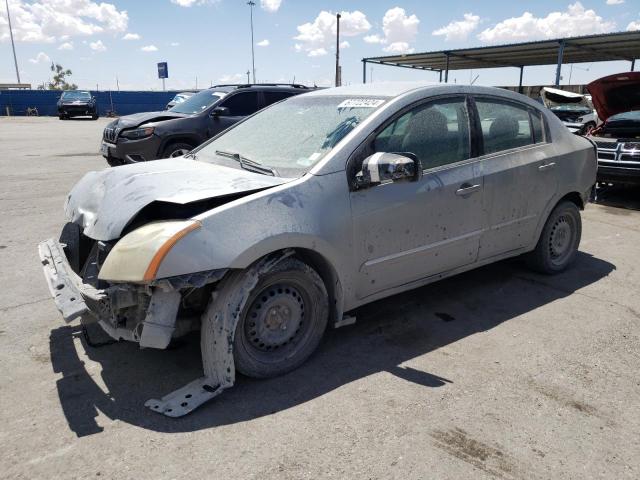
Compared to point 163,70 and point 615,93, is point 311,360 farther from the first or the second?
point 163,70

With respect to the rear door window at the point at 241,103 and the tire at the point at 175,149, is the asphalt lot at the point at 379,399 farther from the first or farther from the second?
the rear door window at the point at 241,103

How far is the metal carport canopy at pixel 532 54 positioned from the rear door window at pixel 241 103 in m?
11.6

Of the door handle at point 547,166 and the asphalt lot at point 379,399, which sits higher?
the door handle at point 547,166

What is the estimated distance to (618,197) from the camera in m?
9.09

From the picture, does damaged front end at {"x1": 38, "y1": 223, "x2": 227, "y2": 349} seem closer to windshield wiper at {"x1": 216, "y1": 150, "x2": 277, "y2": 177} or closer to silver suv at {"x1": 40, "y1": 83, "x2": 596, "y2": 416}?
silver suv at {"x1": 40, "y1": 83, "x2": 596, "y2": 416}

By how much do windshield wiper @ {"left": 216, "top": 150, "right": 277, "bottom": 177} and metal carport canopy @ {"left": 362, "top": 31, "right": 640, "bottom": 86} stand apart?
600 inches

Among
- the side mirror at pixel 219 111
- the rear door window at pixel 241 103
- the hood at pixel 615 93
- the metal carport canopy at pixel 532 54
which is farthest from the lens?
the metal carport canopy at pixel 532 54

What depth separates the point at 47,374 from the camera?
3.17m

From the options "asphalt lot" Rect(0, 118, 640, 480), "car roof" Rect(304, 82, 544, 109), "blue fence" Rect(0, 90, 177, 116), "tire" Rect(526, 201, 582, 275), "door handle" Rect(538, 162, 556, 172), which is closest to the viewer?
"asphalt lot" Rect(0, 118, 640, 480)

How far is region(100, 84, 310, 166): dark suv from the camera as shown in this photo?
355 inches

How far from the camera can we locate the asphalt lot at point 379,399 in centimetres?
243

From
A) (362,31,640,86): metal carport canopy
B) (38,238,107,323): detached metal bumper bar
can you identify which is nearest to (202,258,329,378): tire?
(38,238,107,323): detached metal bumper bar

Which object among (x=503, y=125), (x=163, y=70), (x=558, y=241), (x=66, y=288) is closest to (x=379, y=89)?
(x=503, y=125)

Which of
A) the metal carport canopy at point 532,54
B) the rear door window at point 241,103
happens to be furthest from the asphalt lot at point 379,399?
the metal carport canopy at point 532,54
